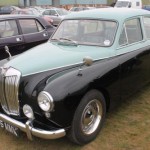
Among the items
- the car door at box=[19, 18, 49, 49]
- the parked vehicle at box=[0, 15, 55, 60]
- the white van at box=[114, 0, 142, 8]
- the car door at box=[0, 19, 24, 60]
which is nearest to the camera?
the car door at box=[0, 19, 24, 60]

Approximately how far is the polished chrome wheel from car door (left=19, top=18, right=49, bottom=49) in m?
3.81

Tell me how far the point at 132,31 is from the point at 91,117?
1.81 meters

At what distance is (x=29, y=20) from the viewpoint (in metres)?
7.63

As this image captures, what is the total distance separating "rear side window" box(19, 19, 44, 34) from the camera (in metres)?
7.39

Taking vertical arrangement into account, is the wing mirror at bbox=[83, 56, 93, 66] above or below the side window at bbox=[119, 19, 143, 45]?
below

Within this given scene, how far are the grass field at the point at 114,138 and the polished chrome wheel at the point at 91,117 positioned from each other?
205 mm

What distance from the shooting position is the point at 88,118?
4.01 m

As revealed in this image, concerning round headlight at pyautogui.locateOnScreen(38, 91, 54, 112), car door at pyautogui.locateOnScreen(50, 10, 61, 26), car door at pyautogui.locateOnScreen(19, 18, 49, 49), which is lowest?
car door at pyautogui.locateOnScreen(50, 10, 61, 26)

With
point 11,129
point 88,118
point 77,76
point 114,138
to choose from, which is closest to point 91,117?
point 88,118

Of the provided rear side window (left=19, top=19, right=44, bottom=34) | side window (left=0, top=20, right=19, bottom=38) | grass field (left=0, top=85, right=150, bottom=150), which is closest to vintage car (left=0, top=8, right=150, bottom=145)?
grass field (left=0, top=85, right=150, bottom=150)

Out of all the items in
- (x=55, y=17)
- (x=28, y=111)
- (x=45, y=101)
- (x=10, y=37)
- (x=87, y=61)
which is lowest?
(x=55, y=17)

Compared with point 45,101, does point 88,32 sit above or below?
above

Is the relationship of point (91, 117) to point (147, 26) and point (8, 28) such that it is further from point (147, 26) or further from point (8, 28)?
point (8, 28)

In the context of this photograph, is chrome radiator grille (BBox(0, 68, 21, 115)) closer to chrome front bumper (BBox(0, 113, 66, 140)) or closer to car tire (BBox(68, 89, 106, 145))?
chrome front bumper (BBox(0, 113, 66, 140))
